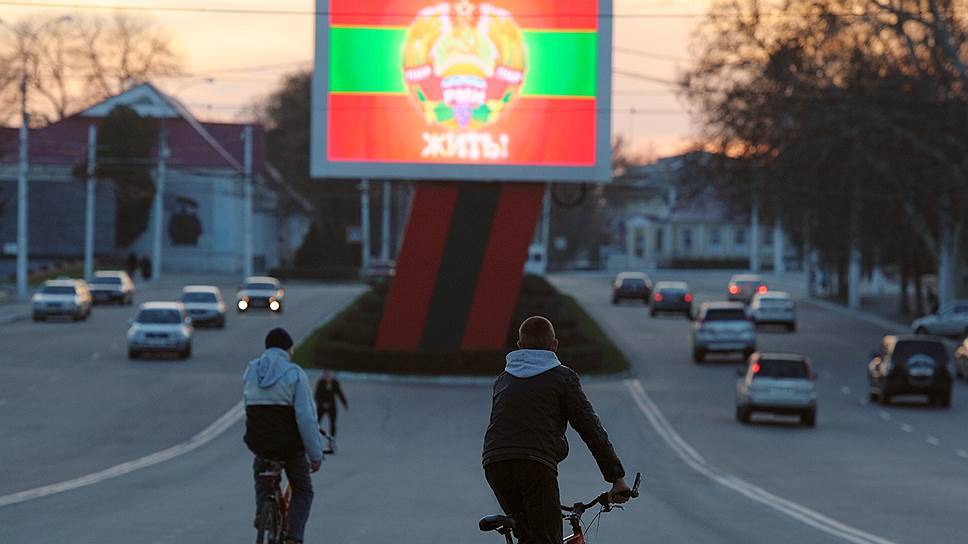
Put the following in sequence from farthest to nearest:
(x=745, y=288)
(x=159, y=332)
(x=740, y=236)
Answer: (x=740, y=236), (x=745, y=288), (x=159, y=332)

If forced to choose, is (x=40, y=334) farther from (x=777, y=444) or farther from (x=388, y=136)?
(x=777, y=444)

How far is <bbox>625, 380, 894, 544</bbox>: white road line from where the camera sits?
17469mm

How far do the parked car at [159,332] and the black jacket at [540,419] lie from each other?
40608 millimetres

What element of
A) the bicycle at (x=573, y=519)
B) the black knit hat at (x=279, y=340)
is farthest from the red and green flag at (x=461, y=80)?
the bicycle at (x=573, y=519)

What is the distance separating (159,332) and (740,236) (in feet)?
374

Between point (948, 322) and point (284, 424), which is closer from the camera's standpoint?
point (284, 424)

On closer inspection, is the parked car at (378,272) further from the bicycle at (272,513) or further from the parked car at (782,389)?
the bicycle at (272,513)

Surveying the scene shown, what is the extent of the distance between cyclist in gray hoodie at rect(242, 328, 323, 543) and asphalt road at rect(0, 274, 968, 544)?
3554 mm

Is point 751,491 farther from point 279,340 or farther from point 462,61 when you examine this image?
point 462,61

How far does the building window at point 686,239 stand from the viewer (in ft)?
517

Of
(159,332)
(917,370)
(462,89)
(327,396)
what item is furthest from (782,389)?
(159,332)

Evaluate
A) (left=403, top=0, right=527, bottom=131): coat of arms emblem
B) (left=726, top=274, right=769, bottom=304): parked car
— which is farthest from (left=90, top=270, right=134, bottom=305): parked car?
(left=403, top=0, right=527, bottom=131): coat of arms emblem

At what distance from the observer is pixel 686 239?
15800 centimetres

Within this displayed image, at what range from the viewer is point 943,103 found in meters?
55.0
